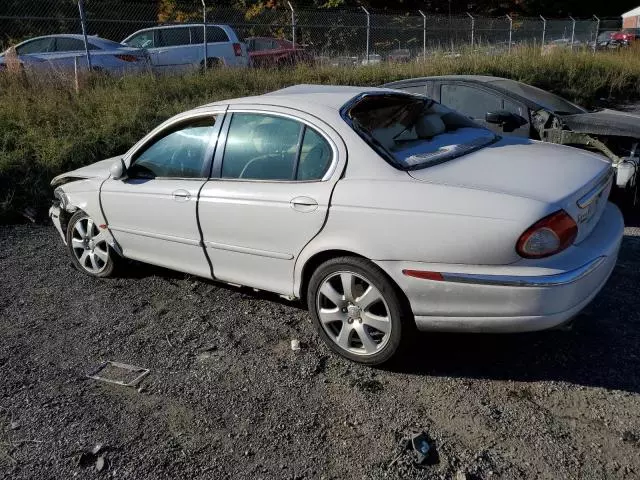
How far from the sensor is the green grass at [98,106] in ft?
26.8

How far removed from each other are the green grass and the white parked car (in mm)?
1198

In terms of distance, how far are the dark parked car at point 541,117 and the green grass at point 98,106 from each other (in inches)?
192

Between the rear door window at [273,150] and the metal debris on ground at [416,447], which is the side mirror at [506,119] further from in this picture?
the metal debris on ground at [416,447]

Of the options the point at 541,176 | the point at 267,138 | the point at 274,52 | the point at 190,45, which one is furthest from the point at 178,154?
the point at 274,52

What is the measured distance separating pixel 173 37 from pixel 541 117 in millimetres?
10650

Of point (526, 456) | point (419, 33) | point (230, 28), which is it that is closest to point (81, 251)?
point (526, 456)

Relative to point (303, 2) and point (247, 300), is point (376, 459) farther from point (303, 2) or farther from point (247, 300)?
point (303, 2)

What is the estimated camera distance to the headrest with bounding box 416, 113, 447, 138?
398 centimetres

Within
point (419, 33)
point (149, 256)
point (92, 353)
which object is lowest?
point (92, 353)

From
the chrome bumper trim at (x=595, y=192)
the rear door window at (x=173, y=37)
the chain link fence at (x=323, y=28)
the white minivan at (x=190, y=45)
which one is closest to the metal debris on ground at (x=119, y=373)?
the chrome bumper trim at (x=595, y=192)

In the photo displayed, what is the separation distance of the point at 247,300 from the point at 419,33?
50.8ft

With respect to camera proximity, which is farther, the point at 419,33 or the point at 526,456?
the point at 419,33

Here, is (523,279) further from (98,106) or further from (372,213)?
(98,106)

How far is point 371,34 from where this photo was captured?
1709cm
